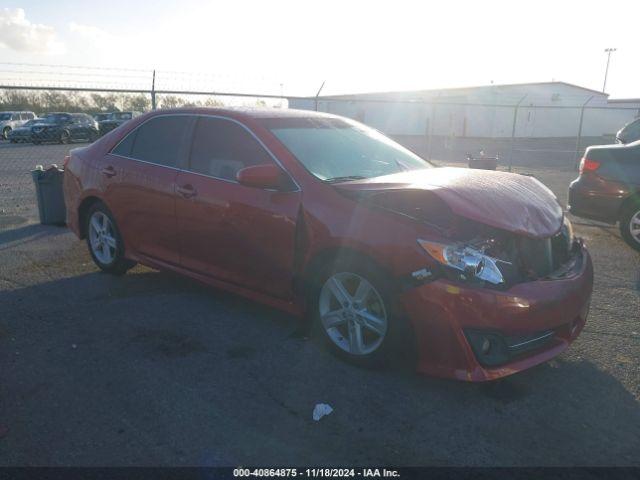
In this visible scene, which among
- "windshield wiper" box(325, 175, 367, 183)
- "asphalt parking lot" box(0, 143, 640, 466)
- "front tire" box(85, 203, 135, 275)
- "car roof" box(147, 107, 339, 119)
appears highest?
"car roof" box(147, 107, 339, 119)

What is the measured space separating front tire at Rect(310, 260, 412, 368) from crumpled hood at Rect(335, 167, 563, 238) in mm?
570

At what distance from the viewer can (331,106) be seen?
47.0m

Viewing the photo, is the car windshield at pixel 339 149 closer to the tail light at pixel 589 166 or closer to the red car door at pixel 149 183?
the red car door at pixel 149 183

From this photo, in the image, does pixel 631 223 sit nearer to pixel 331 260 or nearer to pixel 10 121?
pixel 331 260

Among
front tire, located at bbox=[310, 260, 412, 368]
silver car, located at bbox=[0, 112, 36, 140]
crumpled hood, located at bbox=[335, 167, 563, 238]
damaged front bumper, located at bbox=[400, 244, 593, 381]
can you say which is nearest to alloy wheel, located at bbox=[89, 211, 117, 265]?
front tire, located at bbox=[310, 260, 412, 368]

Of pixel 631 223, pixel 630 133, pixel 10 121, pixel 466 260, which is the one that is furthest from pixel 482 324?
pixel 10 121

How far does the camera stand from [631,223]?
6.41 meters

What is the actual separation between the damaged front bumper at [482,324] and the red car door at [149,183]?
2.32m

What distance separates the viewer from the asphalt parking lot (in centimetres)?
259

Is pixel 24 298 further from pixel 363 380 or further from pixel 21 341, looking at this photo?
pixel 363 380

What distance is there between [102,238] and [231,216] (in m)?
2.02

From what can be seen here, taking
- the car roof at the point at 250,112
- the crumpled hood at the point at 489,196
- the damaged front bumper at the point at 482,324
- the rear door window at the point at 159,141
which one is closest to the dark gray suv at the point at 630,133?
the crumpled hood at the point at 489,196

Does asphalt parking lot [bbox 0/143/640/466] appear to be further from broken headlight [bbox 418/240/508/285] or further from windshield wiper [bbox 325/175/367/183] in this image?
windshield wiper [bbox 325/175/367/183]

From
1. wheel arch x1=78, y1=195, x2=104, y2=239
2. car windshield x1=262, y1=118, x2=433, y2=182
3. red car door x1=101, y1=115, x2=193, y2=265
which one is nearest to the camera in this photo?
car windshield x1=262, y1=118, x2=433, y2=182
